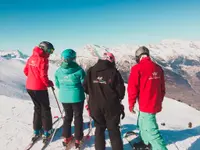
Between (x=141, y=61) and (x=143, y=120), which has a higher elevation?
(x=141, y=61)

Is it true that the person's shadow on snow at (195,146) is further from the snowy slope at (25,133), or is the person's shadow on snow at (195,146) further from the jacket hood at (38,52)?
the jacket hood at (38,52)

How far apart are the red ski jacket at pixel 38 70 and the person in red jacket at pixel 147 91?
267 centimetres

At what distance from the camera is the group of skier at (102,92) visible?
20.6 ft

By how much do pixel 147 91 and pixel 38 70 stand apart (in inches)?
139

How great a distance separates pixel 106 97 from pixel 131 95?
76 cm

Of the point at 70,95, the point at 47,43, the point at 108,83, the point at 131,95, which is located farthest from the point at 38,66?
the point at 131,95

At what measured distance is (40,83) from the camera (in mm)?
7758

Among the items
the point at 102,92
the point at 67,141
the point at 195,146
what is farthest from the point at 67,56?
the point at 195,146

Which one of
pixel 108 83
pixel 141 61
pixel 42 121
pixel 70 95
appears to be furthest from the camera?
pixel 42 121

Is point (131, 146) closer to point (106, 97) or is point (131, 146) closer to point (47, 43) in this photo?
point (106, 97)

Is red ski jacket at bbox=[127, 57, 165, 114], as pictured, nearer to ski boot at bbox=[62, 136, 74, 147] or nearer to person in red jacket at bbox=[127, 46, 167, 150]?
person in red jacket at bbox=[127, 46, 167, 150]

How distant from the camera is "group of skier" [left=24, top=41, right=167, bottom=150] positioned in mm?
6289

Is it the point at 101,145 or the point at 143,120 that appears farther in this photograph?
the point at 143,120

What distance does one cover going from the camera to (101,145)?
21.5 feet
